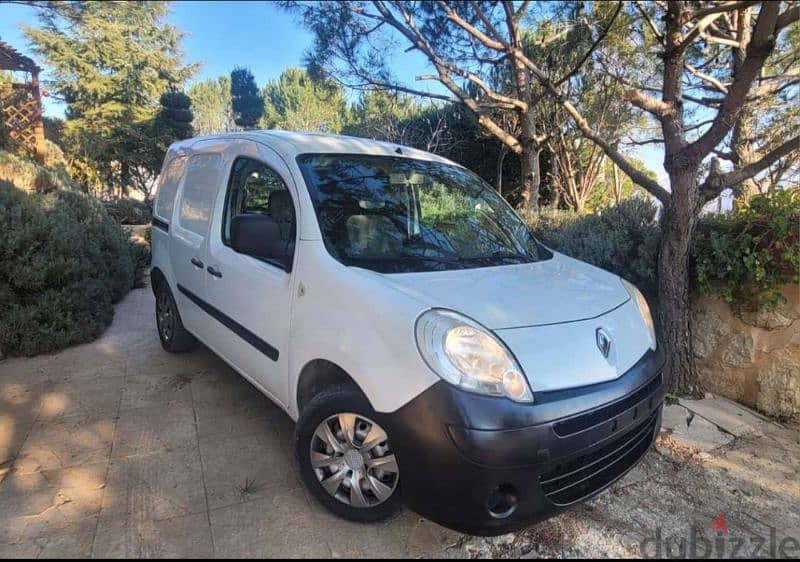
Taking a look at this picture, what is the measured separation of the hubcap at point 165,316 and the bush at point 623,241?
3.74 meters

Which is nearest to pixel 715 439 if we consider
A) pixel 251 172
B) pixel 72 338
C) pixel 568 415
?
pixel 568 415

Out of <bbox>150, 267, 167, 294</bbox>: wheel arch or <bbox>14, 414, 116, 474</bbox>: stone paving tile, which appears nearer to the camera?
<bbox>14, 414, 116, 474</bbox>: stone paving tile

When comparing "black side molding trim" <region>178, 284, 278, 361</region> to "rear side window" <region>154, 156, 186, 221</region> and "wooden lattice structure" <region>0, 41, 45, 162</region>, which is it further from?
"wooden lattice structure" <region>0, 41, 45, 162</region>

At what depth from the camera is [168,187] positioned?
172 inches

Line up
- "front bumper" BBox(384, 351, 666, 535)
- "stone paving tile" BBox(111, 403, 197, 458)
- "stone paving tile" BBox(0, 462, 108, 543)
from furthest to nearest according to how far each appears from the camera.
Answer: "stone paving tile" BBox(111, 403, 197, 458) < "stone paving tile" BBox(0, 462, 108, 543) < "front bumper" BBox(384, 351, 666, 535)

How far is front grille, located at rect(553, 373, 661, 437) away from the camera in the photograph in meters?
1.87

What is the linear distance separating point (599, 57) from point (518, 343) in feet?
15.8

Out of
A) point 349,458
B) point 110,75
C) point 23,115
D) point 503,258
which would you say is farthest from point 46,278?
point 110,75

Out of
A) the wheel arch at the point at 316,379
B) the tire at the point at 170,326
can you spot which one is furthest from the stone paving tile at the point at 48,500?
the tire at the point at 170,326

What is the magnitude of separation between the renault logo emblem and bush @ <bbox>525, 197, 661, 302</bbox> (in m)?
2.17

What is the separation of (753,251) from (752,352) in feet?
2.60

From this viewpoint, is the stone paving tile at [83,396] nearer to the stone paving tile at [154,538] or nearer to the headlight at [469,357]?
the stone paving tile at [154,538]

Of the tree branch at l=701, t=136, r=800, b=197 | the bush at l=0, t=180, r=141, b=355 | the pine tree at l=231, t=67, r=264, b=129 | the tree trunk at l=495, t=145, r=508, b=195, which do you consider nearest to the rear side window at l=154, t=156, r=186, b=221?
the bush at l=0, t=180, r=141, b=355

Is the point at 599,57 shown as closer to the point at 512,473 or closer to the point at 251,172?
the point at 251,172
